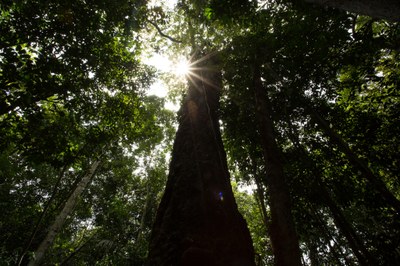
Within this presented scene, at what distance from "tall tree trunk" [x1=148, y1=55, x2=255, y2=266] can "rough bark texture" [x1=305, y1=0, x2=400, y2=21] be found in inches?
99.6

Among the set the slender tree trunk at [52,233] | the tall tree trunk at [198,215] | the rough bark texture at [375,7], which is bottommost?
the tall tree trunk at [198,215]

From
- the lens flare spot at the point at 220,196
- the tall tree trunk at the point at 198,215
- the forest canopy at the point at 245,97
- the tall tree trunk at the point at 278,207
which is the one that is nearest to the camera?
the tall tree trunk at the point at 198,215

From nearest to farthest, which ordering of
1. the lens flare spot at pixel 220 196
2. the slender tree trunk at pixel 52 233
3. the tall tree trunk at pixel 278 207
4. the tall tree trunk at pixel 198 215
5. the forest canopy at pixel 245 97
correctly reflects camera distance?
the tall tree trunk at pixel 198 215 < the lens flare spot at pixel 220 196 < the tall tree trunk at pixel 278 207 < the forest canopy at pixel 245 97 < the slender tree trunk at pixel 52 233

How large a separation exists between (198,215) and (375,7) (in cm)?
272

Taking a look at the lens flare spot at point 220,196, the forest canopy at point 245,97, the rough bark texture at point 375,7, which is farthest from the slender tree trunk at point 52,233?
the rough bark texture at point 375,7

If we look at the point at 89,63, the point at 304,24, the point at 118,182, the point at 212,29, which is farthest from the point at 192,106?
the point at 118,182

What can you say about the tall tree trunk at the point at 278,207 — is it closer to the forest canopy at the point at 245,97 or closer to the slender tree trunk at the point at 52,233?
the forest canopy at the point at 245,97

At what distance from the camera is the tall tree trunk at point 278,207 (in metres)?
3.58

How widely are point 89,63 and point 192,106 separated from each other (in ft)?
9.21

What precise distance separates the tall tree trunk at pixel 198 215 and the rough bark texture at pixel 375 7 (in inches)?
99.6

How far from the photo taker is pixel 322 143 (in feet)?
26.6

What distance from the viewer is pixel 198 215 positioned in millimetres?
2887

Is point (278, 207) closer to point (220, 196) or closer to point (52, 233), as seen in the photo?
point (220, 196)

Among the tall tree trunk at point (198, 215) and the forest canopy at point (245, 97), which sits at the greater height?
the forest canopy at point (245, 97)
